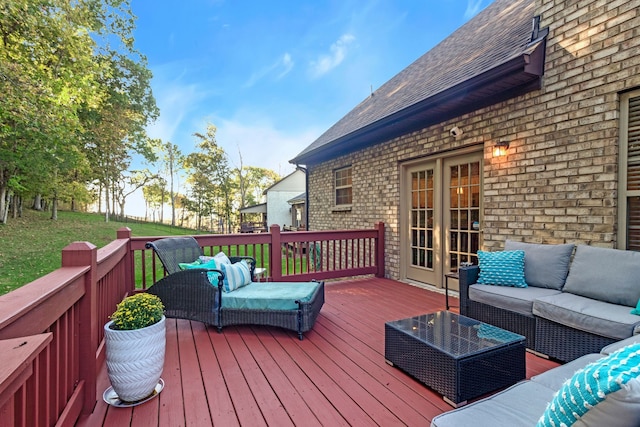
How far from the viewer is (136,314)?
2.11 meters

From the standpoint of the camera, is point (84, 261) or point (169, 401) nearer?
point (84, 261)

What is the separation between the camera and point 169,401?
6.95 feet

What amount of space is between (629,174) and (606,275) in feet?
3.55

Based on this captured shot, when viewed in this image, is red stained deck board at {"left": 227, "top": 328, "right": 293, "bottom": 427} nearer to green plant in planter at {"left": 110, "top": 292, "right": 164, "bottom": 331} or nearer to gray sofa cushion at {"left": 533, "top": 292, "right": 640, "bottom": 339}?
green plant in planter at {"left": 110, "top": 292, "right": 164, "bottom": 331}

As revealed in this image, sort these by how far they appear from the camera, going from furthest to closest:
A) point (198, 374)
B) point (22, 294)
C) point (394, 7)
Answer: point (394, 7) → point (198, 374) → point (22, 294)

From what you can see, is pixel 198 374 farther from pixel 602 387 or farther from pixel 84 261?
pixel 602 387

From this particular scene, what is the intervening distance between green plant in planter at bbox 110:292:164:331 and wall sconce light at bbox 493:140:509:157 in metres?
4.15

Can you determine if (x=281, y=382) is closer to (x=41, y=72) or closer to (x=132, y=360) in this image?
(x=132, y=360)

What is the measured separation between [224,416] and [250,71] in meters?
14.8

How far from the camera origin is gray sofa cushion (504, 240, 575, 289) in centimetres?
303

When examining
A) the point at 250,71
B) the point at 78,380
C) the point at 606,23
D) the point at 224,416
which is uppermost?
the point at 250,71

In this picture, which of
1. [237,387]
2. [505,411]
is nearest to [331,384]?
[237,387]

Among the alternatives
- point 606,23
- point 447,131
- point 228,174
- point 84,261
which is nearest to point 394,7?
point 447,131

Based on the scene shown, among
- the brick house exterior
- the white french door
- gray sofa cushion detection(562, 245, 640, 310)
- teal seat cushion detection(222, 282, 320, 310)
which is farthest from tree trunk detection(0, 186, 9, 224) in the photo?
gray sofa cushion detection(562, 245, 640, 310)
